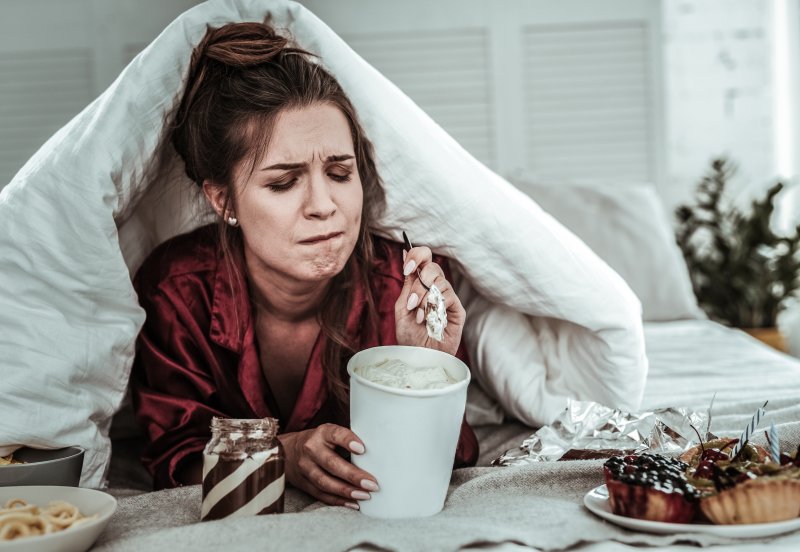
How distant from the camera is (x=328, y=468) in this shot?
105 cm

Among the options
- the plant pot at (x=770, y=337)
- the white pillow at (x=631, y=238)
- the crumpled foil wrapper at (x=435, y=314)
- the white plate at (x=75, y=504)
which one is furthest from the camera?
the plant pot at (x=770, y=337)

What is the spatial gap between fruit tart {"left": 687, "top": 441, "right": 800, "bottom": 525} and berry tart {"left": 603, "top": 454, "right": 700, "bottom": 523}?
2 centimetres

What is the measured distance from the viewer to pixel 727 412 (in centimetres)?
148

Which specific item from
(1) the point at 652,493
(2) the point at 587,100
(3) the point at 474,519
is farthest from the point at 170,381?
(2) the point at 587,100

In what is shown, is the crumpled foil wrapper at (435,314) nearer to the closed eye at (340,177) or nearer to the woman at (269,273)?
the woman at (269,273)

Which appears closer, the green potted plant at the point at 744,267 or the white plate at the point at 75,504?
the white plate at the point at 75,504

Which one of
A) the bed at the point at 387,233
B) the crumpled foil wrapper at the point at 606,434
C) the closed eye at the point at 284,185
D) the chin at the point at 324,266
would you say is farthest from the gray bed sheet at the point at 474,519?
the closed eye at the point at 284,185

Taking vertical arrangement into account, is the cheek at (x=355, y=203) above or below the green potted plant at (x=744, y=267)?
above

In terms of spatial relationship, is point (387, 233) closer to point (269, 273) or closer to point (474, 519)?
point (269, 273)

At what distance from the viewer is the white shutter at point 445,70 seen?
3502 mm

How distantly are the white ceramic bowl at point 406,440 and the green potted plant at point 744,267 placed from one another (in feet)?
8.05

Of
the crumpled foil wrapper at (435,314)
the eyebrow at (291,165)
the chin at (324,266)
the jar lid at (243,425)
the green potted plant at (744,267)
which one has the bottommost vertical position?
the green potted plant at (744,267)

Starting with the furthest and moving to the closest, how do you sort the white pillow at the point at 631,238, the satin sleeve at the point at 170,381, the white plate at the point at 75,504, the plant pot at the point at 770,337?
1. the plant pot at the point at 770,337
2. the white pillow at the point at 631,238
3. the satin sleeve at the point at 170,381
4. the white plate at the point at 75,504

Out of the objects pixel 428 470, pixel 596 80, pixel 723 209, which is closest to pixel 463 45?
pixel 596 80
